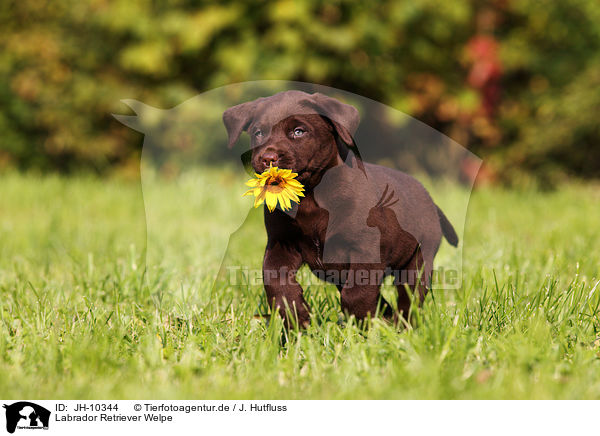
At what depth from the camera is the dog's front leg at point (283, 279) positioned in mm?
2609

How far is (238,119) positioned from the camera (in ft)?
8.48

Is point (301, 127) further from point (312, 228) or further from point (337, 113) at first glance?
point (312, 228)

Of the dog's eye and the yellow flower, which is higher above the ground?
the dog's eye

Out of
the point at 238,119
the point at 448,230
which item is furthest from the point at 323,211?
the point at 448,230

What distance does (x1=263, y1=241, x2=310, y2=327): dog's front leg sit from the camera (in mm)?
2609

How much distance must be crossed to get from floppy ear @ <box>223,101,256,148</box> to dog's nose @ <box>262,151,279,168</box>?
32 cm
